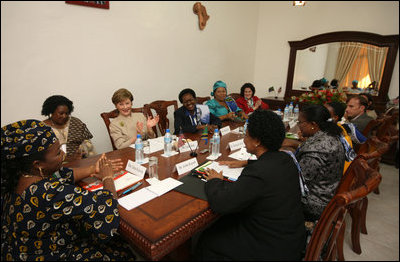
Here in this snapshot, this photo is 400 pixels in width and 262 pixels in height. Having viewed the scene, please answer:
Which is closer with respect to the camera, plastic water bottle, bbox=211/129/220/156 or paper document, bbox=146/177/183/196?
paper document, bbox=146/177/183/196

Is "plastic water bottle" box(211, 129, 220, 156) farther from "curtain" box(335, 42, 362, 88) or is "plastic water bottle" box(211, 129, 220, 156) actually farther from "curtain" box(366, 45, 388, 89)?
"curtain" box(366, 45, 388, 89)

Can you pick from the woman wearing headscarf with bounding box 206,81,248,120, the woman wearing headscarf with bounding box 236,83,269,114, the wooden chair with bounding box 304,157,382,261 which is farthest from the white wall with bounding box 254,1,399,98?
the wooden chair with bounding box 304,157,382,261

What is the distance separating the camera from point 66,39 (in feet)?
7.99

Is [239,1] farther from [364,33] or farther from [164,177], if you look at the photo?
[164,177]

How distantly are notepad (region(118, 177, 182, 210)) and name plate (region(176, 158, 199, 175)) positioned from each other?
102mm

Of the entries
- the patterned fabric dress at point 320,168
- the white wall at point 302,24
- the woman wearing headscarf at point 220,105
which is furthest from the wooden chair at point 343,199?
the white wall at point 302,24

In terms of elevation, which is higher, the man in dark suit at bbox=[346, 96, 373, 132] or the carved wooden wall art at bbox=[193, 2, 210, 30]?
the carved wooden wall art at bbox=[193, 2, 210, 30]

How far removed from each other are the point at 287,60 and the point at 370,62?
1.49m

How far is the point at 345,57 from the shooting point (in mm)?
4129

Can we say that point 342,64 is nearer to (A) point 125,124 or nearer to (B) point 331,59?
(B) point 331,59

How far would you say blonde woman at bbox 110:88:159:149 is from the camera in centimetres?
210

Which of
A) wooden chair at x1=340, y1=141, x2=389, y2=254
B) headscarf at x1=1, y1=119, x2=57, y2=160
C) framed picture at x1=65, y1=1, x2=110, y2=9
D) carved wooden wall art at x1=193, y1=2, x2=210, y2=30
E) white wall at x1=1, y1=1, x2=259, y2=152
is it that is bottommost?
wooden chair at x1=340, y1=141, x2=389, y2=254

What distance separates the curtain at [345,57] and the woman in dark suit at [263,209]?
155 inches

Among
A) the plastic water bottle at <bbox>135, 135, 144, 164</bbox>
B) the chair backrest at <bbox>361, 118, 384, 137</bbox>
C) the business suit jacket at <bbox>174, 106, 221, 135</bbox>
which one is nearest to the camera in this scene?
the plastic water bottle at <bbox>135, 135, 144, 164</bbox>
